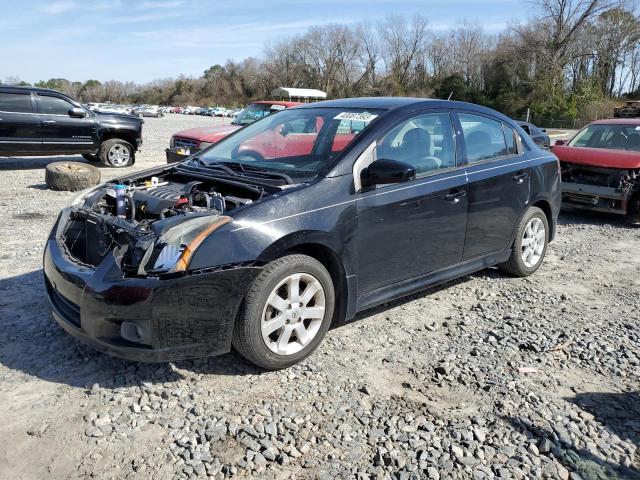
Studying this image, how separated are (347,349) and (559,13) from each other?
61.1 meters

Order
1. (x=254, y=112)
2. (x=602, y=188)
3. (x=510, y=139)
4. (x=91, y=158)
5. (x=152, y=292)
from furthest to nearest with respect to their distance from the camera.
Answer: (x=91, y=158) → (x=254, y=112) → (x=602, y=188) → (x=510, y=139) → (x=152, y=292)

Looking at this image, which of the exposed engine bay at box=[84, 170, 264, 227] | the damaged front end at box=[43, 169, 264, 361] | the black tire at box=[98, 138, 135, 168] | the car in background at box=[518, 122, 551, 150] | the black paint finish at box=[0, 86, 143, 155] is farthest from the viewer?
the black tire at box=[98, 138, 135, 168]

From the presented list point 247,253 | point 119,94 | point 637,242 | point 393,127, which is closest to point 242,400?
point 247,253

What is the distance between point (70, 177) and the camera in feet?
31.9

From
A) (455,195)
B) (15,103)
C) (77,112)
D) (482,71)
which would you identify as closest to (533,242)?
(455,195)

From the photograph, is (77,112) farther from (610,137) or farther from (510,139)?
(610,137)

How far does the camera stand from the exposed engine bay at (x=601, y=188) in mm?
8086

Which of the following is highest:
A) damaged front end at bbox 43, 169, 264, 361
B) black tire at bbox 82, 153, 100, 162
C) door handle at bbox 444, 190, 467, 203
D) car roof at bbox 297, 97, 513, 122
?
car roof at bbox 297, 97, 513, 122

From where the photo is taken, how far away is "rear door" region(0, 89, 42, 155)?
11695 mm

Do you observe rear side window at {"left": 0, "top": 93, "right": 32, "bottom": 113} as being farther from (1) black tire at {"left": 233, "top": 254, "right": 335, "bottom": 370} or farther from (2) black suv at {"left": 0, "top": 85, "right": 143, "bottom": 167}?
(1) black tire at {"left": 233, "top": 254, "right": 335, "bottom": 370}

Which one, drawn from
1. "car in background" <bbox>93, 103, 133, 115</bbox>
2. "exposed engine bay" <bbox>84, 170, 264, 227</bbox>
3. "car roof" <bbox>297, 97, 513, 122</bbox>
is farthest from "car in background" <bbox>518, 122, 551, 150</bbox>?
"car in background" <bbox>93, 103, 133, 115</bbox>

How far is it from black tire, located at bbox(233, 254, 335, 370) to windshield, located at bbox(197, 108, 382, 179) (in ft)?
2.30

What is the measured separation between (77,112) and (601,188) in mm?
10716

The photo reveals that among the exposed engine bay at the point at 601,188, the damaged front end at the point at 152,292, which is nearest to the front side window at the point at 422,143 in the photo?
the damaged front end at the point at 152,292
